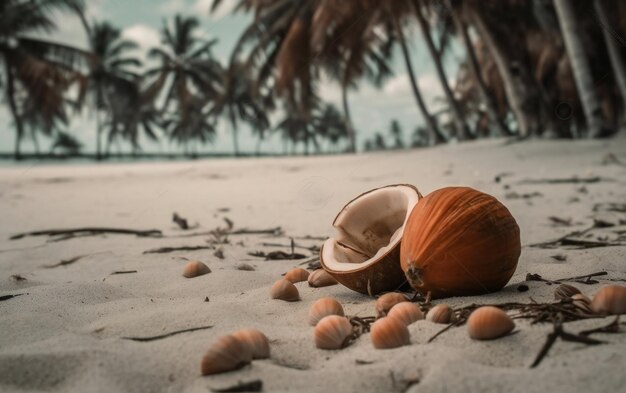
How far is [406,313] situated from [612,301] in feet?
1.57

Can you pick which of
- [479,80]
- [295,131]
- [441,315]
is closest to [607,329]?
[441,315]

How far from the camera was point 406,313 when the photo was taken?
4.26ft

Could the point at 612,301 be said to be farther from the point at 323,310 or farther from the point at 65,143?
the point at 65,143

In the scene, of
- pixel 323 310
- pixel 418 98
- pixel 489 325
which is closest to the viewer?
pixel 489 325

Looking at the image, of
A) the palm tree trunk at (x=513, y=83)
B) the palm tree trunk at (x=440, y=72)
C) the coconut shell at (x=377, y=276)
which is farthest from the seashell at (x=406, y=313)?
the palm tree trunk at (x=440, y=72)

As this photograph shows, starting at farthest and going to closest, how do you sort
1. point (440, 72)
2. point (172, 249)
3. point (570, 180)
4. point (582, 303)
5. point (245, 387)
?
point (440, 72), point (570, 180), point (172, 249), point (582, 303), point (245, 387)

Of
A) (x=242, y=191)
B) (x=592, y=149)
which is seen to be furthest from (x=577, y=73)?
(x=242, y=191)

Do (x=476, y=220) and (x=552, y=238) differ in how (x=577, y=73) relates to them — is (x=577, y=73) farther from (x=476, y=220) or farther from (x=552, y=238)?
(x=476, y=220)

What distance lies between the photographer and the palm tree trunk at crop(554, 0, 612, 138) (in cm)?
701

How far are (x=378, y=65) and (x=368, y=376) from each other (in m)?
25.4

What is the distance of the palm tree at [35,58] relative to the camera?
52.3 feet

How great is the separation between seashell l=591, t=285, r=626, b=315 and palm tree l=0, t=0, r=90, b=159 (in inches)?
Result: 686

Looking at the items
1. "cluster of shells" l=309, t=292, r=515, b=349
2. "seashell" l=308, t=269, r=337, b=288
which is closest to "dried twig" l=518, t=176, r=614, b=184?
"seashell" l=308, t=269, r=337, b=288

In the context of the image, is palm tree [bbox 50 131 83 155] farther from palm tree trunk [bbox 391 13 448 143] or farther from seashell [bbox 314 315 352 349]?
seashell [bbox 314 315 352 349]
